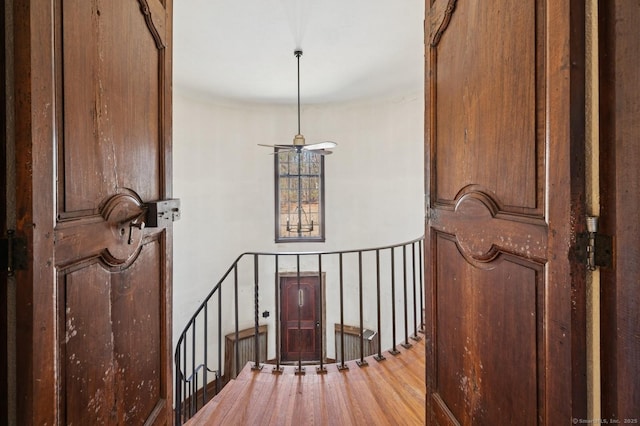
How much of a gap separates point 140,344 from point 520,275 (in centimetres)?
113

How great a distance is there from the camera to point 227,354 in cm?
504

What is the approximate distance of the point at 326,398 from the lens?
1.93 meters

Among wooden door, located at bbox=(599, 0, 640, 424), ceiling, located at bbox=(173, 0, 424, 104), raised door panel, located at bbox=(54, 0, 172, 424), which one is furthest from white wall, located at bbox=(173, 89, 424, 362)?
wooden door, located at bbox=(599, 0, 640, 424)

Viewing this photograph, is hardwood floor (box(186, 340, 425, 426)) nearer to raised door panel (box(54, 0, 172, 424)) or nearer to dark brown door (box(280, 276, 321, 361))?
raised door panel (box(54, 0, 172, 424))

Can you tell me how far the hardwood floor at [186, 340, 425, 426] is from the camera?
5.71ft

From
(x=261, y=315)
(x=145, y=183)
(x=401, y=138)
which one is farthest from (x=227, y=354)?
(x=145, y=183)

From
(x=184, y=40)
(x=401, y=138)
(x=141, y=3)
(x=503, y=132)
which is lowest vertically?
(x=503, y=132)

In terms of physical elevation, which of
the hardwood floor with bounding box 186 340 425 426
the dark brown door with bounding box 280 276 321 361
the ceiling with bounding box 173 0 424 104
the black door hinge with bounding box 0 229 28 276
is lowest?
the dark brown door with bounding box 280 276 321 361

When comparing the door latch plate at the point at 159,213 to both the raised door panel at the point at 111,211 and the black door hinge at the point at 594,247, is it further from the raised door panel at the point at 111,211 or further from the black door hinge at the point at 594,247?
the black door hinge at the point at 594,247

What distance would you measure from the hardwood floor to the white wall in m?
2.58

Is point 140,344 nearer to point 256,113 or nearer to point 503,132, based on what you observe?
point 503,132

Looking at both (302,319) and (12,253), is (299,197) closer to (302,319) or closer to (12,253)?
(302,319)

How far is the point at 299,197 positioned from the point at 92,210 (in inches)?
191

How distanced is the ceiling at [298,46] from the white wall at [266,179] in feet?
1.79
